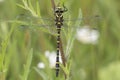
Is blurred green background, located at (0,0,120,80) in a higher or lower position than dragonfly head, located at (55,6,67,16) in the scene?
lower

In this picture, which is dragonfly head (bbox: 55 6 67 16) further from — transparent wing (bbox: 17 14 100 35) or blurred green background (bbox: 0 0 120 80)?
blurred green background (bbox: 0 0 120 80)

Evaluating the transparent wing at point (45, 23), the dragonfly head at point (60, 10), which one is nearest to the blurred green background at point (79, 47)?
the transparent wing at point (45, 23)

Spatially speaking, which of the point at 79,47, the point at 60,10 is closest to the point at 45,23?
the point at 60,10

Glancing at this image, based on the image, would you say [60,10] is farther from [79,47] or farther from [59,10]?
[79,47]

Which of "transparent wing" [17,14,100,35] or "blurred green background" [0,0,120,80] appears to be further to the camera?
"blurred green background" [0,0,120,80]

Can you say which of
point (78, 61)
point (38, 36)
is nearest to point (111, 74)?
point (78, 61)

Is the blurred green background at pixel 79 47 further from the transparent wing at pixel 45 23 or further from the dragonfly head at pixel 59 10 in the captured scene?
the dragonfly head at pixel 59 10

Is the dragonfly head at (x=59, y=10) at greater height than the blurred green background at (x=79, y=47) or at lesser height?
greater

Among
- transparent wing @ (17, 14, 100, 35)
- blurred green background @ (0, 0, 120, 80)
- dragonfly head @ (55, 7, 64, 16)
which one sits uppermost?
dragonfly head @ (55, 7, 64, 16)

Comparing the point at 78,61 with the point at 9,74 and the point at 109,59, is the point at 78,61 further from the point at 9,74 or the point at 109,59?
the point at 9,74

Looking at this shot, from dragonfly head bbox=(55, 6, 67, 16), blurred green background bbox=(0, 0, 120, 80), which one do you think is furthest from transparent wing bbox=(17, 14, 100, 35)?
blurred green background bbox=(0, 0, 120, 80)

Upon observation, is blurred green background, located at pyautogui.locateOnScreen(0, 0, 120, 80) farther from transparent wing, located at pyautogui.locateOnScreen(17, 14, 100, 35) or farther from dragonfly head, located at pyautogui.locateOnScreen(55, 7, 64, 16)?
dragonfly head, located at pyautogui.locateOnScreen(55, 7, 64, 16)
